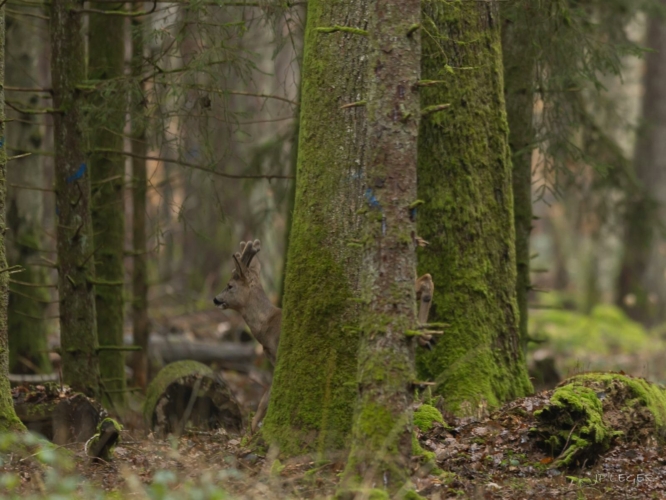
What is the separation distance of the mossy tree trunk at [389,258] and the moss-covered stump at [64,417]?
10.4 feet

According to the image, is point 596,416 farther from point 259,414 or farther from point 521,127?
point 521,127

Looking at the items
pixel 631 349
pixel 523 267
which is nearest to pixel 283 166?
pixel 523 267

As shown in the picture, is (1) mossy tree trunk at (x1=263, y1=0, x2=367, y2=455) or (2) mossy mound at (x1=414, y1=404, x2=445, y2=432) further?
(2) mossy mound at (x1=414, y1=404, x2=445, y2=432)

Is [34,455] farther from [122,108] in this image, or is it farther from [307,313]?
[122,108]

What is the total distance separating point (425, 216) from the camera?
826cm

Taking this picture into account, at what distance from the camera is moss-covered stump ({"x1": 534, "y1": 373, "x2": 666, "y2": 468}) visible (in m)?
6.78

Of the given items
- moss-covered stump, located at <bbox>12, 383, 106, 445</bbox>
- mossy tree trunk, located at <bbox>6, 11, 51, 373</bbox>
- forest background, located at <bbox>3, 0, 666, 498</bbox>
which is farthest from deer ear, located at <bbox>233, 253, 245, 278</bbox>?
mossy tree trunk, located at <bbox>6, 11, 51, 373</bbox>

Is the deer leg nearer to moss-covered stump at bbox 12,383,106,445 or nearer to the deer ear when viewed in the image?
moss-covered stump at bbox 12,383,106,445

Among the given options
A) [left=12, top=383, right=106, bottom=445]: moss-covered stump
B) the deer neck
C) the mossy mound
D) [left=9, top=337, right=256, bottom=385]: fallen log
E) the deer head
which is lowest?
[left=9, top=337, right=256, bottom=385]: fallen log

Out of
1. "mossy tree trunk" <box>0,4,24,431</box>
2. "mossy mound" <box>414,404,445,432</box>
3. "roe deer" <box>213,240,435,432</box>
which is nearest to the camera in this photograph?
"mossy tree trunk" <box>0,4,24,431</box>

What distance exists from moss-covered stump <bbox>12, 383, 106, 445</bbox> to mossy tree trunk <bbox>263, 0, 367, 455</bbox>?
1.73 m

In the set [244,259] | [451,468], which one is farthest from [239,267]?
[451,468]

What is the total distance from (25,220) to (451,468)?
808 cm

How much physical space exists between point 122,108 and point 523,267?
5328 mm
